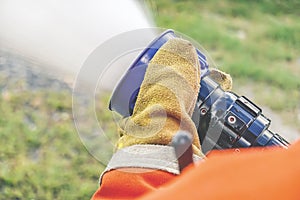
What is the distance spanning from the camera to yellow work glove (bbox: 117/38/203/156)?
870 mm

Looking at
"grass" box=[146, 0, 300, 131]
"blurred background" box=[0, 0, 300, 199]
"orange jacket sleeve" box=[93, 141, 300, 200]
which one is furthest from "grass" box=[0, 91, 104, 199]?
"orange jacket sleeve" box=[93, 141, 300, 200]

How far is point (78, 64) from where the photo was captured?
4.42ft

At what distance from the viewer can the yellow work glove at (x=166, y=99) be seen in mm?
870

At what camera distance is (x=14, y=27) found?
4.55 feet

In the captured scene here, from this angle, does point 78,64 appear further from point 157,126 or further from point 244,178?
point 244,178

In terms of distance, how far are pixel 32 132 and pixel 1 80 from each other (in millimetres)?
263

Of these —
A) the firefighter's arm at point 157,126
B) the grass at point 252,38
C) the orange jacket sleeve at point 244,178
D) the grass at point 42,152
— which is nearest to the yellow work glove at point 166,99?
the firefighter's arm at point 157,126

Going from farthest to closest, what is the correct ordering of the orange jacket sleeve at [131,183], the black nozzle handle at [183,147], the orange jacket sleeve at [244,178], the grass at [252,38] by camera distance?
the grass at [252,38] → the orange jacket sleeve at [131,183] → the black nozzle handle at [183,147] → the orange jacket sleeve at [244,178]

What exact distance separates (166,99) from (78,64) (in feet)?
1.58

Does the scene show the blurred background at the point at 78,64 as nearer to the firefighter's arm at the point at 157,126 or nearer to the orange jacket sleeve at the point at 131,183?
the firefighter's arm at the point at 157,126

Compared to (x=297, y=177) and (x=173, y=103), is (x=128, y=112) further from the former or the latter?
(x=297, y=177)

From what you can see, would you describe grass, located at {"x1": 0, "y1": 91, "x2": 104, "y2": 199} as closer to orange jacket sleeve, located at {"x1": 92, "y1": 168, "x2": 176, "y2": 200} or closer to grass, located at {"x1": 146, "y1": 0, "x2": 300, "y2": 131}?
grass, located at {"x1": 146, "y1": 0, "x2": 300, "y2": 131}

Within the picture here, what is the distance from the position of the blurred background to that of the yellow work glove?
11 cm

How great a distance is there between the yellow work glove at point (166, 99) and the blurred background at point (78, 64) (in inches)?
4.2
